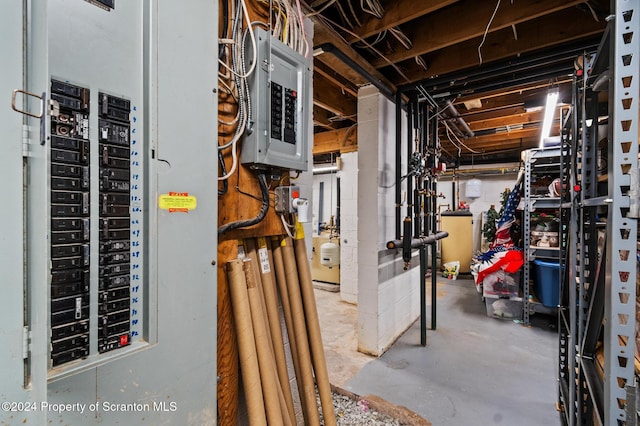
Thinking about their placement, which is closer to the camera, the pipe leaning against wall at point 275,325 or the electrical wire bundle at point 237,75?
the electrical wire bundle at point 237,75

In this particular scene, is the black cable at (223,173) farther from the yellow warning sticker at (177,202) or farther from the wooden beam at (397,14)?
the wooden beam at (397,14)

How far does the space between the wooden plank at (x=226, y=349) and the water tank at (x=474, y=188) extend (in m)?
6.33

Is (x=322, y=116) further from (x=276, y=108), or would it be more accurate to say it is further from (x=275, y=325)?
(x=275, y=325)

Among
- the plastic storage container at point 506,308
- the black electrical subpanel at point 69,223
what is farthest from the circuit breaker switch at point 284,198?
the plastic storage container at point 506,308

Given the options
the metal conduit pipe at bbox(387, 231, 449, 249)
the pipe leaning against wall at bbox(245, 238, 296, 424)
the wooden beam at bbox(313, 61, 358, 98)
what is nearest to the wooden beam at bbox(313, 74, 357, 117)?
the wooden beam at bbox(313, 61, 358, 98)

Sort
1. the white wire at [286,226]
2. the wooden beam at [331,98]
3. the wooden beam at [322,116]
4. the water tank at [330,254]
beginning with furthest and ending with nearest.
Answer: the water tank at [330,254]
the wooden beam at [322,116]
the wooden beam at [331,98]
the white wire at [286,226]

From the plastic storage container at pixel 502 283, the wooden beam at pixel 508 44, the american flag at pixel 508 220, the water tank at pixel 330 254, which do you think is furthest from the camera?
the water tank at pixel 330 254

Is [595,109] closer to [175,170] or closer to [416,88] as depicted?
[416,88]

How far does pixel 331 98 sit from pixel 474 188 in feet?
14.8

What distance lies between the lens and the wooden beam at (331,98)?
289 cm

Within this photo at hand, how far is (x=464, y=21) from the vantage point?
73.7 inches

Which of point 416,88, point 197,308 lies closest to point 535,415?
point 197,308

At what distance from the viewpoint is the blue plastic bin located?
2.94m

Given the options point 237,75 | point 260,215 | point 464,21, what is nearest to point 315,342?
point 260,215
